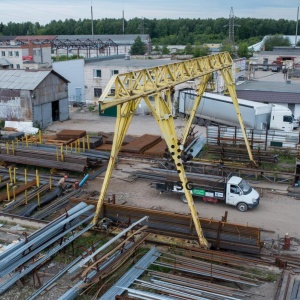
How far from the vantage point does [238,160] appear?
23.1 meters

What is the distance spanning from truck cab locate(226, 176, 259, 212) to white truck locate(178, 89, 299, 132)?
11913 mm

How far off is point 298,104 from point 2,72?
75.2 ft

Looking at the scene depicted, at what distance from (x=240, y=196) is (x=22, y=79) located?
68.3 feet

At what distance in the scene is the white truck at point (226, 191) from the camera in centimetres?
1739

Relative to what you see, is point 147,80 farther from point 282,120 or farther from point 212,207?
point 282,120

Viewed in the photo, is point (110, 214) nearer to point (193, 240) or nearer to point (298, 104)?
point (193, 240)

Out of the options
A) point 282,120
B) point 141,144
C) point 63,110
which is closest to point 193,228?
point 141,144

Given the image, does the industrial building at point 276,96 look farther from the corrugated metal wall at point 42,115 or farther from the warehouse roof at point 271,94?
the corrugated metal wall at point 42,115

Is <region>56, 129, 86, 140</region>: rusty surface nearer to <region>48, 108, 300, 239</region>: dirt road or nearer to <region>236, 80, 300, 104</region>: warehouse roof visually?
<region>48, 108, 300, 239</region>: dirt road

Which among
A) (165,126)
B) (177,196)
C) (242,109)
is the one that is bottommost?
(177,196)

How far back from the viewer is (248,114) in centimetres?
2911

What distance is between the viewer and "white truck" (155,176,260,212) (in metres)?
17.4

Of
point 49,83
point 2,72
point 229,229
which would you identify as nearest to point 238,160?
point 229,229

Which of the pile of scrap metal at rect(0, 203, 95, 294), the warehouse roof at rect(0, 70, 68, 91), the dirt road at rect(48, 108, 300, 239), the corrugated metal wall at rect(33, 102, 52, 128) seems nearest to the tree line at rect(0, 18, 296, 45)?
the warehouse roof at rect(0, 70, 68, 91)
